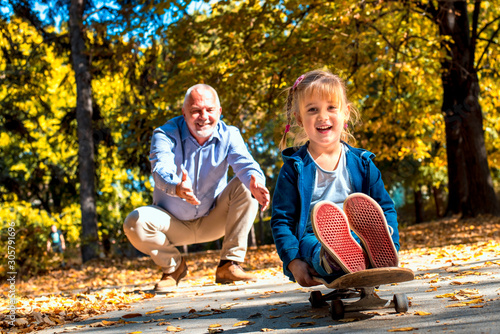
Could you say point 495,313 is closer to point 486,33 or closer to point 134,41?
point 134,41

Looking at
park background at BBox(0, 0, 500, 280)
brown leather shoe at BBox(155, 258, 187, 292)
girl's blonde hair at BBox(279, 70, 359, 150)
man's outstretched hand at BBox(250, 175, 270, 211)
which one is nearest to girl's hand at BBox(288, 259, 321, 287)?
girl's blonde hair at BBox(279, 70, 359, 150)

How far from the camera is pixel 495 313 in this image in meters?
2.53

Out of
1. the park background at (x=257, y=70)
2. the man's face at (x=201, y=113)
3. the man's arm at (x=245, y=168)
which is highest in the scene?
the park background at (x=257, y=70)

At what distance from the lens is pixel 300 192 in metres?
3.19

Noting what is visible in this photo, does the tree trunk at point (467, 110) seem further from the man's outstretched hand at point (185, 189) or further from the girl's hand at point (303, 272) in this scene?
the girl's hand at point (303, 272)

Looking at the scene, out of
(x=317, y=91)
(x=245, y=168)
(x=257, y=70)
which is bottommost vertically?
(x=245, y=168)

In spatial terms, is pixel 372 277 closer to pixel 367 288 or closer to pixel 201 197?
pixel 367 288

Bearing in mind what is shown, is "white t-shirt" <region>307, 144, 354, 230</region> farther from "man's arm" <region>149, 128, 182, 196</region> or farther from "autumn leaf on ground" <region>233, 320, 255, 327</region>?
"man's arm" <region>149, 128, 182, 196</region>

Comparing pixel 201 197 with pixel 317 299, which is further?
pixel 201 197

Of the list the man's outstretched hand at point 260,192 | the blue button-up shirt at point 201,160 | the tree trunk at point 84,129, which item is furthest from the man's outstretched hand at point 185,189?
the tree trunk at point 84,129

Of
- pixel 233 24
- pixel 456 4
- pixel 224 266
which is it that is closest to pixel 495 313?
pixel 224 266

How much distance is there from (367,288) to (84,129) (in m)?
11.4

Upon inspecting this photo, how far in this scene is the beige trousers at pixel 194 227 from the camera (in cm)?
496

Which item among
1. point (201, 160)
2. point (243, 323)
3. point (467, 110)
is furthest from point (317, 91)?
point (467, 110)
